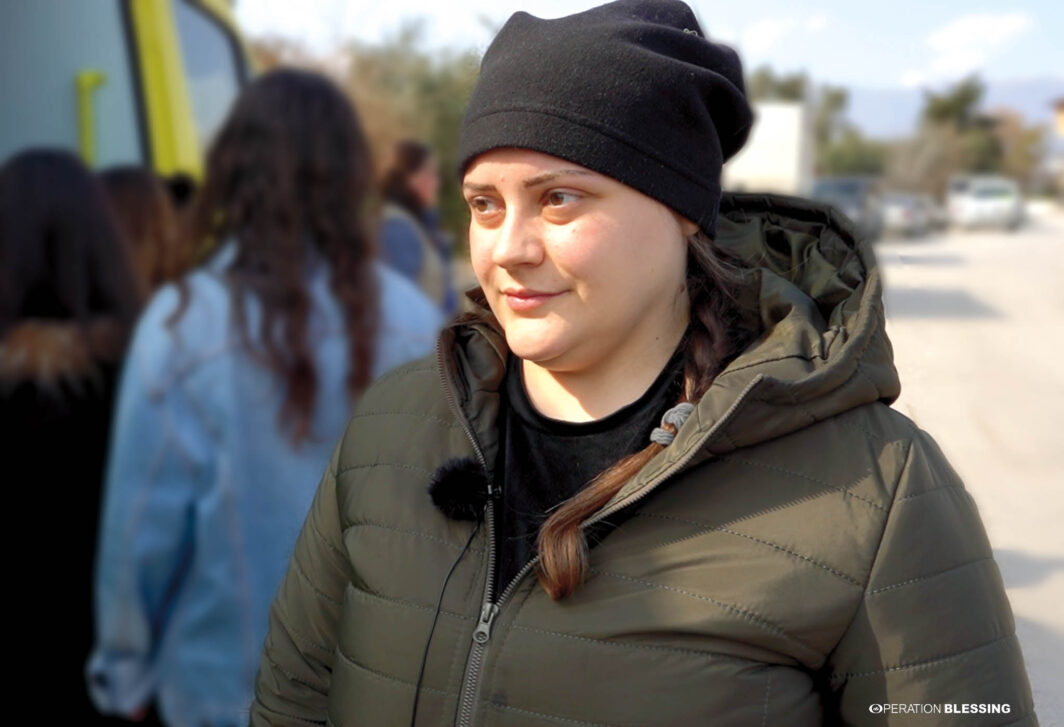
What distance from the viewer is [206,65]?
5.50 meters

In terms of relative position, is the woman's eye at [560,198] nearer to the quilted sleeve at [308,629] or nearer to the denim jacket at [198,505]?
the quilted sleeve at [308,629]

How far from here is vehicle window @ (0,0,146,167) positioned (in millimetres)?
4496

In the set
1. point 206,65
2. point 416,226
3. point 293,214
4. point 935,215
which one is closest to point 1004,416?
point 293,214

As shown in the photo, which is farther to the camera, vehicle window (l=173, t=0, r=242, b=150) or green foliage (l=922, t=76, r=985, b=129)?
green foliage (l=922, t=76, r=985, b=129)

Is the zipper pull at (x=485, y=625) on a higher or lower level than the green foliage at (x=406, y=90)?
higher

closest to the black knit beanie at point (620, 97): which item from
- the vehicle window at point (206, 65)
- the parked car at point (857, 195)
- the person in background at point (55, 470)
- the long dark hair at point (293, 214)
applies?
the long dark hair at point (293, 214)

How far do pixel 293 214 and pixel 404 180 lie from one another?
111 inches

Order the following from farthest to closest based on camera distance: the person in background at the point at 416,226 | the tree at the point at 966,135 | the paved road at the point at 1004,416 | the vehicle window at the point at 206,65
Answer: the tree at the point at 966,135 < the vehicle window at the point at 206,65 < the person in background at the point at 416,226 < the paved road at the point at 1004,416

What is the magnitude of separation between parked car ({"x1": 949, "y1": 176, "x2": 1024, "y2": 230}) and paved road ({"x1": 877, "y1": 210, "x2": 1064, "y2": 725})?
17.2 meters

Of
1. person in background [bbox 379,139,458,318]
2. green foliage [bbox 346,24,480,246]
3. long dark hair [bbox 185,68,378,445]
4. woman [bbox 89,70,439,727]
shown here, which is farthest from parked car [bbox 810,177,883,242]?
woman [bbox 89,70,439,727]

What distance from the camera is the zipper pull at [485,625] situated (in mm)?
1396

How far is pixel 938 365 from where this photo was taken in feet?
6.55

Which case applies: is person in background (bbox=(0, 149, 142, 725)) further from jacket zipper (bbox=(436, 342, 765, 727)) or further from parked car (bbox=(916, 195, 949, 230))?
parked car (bbox=(916, 195, 949, 230))

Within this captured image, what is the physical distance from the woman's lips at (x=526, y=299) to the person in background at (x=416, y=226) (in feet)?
10.3
